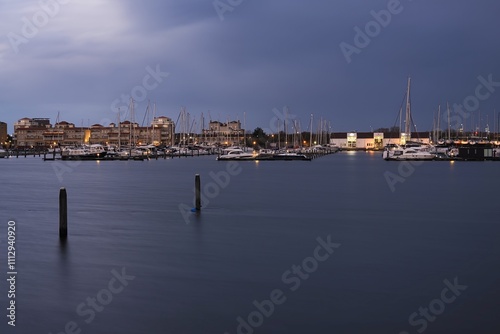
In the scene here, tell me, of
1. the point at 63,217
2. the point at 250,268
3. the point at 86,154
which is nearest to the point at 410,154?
the point at 86,154

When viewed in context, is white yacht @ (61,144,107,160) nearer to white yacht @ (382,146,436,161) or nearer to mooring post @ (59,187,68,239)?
white yacht @ (382,146,436,161)

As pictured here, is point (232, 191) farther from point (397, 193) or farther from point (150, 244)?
point (150, 244)

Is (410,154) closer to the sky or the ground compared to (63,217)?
closer to the sky

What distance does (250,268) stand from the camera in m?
16.0

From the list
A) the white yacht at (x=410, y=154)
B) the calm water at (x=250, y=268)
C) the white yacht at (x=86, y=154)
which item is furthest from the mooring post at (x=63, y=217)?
the white yacht at (x=86, y=154)

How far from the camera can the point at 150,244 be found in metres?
19.5

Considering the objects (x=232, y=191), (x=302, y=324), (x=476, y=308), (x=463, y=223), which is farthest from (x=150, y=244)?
(x=232, y=191)

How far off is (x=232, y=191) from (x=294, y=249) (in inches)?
925

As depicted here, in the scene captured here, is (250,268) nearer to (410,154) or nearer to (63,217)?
(63,217)

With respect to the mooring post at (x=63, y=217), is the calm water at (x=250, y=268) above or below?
below

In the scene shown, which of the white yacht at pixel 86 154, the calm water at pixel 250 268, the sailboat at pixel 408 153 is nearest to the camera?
the calm water at pixel 250 268

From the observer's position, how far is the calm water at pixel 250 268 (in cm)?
1155

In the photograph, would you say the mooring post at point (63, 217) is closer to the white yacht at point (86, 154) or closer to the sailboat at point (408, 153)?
the sailboat at point (408, 153)

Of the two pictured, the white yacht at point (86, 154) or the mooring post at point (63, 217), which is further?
the white yacht at point (86, 154)
